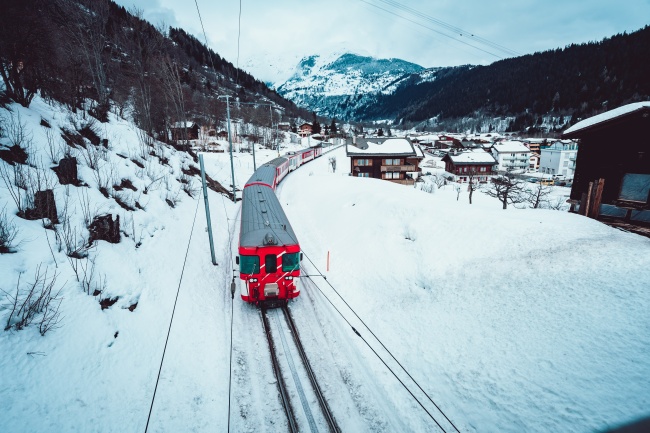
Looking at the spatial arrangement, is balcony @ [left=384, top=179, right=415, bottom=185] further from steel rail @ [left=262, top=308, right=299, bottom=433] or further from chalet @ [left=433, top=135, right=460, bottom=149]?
chalet @ [left=433, top=135, right=460, bottom=149]

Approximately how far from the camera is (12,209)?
7.41 meters

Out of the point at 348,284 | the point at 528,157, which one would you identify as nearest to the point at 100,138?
the point at 348,284

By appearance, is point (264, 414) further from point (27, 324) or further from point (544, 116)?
point (544, 116)

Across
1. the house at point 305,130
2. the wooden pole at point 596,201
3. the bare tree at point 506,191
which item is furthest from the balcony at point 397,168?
the house at point 305,130

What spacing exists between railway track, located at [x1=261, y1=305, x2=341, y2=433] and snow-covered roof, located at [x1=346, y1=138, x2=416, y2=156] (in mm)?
33408

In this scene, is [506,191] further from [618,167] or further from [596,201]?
[618,167]

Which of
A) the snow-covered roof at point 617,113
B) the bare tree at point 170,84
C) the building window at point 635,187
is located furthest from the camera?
the bare tree at point 170,84

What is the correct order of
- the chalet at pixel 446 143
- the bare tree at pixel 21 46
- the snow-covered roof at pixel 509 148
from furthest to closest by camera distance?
the chalet at pixel 446 143
the snow-covered roof at pixel 509 148
the bare tree at pixel 21 46

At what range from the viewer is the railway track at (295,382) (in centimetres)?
645

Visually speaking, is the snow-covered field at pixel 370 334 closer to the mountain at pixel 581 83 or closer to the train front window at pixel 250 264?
the train front window at pixel 250 264

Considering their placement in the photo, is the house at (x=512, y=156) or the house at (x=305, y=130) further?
the house at (x=305, y=130)

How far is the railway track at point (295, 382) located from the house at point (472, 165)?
210ft

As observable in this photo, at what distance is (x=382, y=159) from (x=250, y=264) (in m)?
34.7

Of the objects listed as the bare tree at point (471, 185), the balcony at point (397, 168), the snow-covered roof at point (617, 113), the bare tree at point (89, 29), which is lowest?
the bare tree at point (471, 185)
